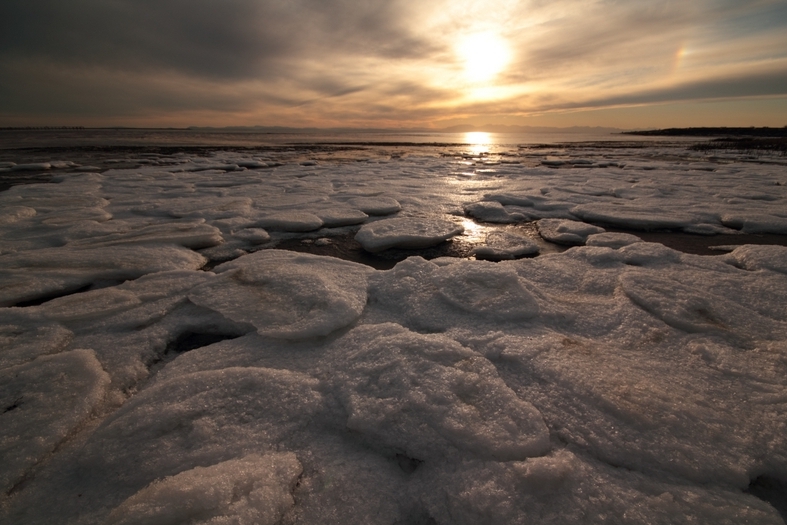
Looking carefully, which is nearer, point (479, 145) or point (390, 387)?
point (390, 387)

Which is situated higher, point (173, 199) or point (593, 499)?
point (173, 199)

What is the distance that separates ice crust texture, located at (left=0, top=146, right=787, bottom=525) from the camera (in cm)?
92

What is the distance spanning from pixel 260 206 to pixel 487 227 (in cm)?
279

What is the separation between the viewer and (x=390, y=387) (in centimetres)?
125

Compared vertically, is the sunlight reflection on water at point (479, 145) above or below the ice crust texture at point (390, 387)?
above

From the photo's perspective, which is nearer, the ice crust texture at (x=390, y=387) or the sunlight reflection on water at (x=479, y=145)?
the ice crust texture at (x=390, y=387)

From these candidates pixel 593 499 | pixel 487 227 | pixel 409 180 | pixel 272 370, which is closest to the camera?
pixel 593 499

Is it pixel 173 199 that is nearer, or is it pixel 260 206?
pixel 260 206

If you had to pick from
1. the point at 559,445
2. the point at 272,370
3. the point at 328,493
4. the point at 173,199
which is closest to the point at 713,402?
the point at 559,445

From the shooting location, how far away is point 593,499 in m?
0.91

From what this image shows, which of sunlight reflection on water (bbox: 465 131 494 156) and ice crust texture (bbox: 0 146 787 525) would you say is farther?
sunlight reflection on water (bbox: 465 131 494 156)

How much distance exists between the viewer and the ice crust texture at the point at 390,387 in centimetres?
92

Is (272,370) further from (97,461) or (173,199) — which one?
(173,199)

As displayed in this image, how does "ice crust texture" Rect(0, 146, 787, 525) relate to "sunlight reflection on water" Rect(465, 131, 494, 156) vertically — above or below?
below
